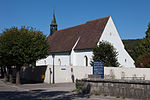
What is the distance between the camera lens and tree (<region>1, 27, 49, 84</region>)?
24531 millimetres

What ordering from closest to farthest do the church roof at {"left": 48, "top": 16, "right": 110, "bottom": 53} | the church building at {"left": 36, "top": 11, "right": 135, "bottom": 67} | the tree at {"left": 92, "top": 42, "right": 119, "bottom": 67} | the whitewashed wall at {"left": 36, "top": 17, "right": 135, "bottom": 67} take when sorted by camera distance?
the tree at {"left": 92, "top": 42, "right": 119, "bottom": 67} < the church building at {"left": 36, "top": 11, "right": 135, "bottom": 67} < the church roof at {"left": 48, "top": 16, "right": 110, "bottom": 53} < the whitewashed wall at {"left": 36, "top": 17, "right": 135, "bottom": 67}

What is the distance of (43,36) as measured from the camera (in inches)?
1070

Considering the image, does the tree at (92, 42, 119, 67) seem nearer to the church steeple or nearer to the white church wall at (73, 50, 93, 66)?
the white church wall at (73, 50, 93, 66)

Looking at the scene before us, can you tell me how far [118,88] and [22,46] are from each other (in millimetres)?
13519

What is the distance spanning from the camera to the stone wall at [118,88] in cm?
1322

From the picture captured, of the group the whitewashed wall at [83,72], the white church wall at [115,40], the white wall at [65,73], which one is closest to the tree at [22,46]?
the white wall at [65,73]

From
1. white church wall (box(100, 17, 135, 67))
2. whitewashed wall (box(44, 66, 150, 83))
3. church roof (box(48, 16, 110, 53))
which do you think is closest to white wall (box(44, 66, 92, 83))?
whitewashed wall (box(44, 66, 150, 83))

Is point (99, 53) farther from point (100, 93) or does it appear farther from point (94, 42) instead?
point (100, 93)

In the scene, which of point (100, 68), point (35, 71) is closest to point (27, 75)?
point (35, 71)

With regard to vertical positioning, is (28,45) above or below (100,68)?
above

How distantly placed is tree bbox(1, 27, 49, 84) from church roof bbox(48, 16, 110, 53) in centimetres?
1367

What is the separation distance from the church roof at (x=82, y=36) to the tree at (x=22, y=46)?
538 inches

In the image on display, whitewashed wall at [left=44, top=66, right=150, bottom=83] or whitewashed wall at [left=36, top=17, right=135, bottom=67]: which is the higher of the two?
whitewashed wall at [left=36, top=17, right=135, bottom=67]

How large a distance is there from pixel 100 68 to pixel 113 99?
13.3 feet
